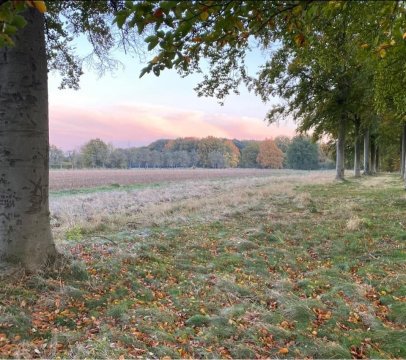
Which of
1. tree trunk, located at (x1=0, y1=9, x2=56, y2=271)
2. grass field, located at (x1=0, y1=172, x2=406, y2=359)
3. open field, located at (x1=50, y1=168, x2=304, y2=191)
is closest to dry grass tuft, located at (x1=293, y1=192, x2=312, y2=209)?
grass field, located at (x1=0, y1=172, x2=406, y2=359)

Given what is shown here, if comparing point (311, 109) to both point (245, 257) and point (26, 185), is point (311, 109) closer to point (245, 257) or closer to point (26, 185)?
point (245, 257)

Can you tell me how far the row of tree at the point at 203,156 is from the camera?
11162cm

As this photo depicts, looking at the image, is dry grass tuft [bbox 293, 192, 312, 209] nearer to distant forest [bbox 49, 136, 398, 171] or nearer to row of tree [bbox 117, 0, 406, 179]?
row of tree [bbox 117, 0, 406, 179]

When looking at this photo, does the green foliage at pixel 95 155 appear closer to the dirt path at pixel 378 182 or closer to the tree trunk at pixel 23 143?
the dirt path at pixel 378 182

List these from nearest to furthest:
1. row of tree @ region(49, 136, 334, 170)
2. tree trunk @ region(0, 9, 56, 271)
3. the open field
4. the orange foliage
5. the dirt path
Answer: tree trunk @ region(0, 9, 56, 271)
the dirt path
the open field
row of tree @ region(49, 136, 334, 170)
the orange foliage

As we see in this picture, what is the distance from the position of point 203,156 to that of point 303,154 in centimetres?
4060

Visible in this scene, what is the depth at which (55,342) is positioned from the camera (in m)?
3.67

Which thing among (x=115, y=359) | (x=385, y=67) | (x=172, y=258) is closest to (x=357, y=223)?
(x=385, y=67)

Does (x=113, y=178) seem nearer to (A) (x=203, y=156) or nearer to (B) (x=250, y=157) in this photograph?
(A) (x=203, y=156)

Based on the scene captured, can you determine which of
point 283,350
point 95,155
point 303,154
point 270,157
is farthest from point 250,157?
point 283,350

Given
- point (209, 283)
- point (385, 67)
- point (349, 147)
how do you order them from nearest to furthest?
point (209, 283)
point (385, 67)
point (349, 147)

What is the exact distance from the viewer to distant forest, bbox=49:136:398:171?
11162 centimetres

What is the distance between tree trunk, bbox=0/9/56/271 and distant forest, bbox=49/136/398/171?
102 meters

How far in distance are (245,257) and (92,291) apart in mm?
3240
